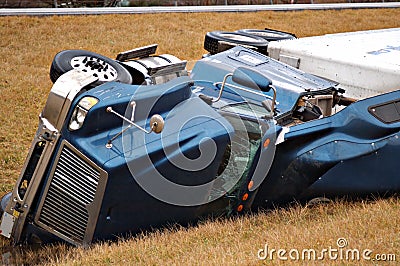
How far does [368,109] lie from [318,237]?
1395mm

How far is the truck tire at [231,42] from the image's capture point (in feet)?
24.8

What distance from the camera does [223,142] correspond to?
4898 millimetres

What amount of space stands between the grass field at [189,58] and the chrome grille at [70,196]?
177 mm

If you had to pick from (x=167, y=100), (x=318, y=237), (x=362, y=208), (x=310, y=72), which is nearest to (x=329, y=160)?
(x=362, y=208)

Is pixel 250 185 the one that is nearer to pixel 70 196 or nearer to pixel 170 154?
pixel 170 154

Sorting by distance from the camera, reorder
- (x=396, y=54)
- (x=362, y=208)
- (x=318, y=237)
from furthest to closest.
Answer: (x=396, y=54)
(x=362, y=208)
(x=318, y=237)

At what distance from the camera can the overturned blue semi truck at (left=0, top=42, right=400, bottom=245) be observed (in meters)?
4.68

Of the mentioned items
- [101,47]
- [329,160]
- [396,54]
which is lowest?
[101,47]

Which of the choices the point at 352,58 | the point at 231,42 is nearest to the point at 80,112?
the point at 352,58

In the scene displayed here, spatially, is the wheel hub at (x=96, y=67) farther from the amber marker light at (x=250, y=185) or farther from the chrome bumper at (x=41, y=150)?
the amber marker light at (x=250, y=185)

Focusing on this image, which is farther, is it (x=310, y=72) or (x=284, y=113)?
(x=310, y=72)

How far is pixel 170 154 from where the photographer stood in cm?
473

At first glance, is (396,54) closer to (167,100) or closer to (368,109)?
(368,109)
